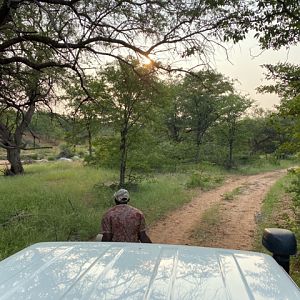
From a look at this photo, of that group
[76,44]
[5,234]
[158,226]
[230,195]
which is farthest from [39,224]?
[230,195]

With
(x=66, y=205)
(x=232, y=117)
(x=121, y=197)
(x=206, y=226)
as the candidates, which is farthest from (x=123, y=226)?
(x=232, y=117)

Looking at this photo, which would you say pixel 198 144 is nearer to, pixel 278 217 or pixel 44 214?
pixel 278 217

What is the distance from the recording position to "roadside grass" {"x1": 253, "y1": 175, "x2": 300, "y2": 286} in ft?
25.0

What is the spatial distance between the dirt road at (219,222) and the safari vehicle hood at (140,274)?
7.53 metres

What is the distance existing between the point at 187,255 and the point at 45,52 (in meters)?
8.71

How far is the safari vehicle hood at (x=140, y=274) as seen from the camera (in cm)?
166

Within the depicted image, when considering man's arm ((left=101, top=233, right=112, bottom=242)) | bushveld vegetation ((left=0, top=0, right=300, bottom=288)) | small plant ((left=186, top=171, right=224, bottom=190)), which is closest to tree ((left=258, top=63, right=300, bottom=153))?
bushveld vegetation ((left=0, top=0, right=300, bottom=288))

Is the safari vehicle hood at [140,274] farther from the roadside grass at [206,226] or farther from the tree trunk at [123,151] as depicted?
the tree trunk at [123,151]

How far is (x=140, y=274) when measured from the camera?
190 centimetres

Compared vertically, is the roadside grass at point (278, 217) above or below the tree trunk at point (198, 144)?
below

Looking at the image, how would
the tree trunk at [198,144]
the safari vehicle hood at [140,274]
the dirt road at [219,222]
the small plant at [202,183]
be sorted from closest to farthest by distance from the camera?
the safari vehicle hood at [140,274] < the dirt road at [219,222] < the small plant at [202,183] < the tree trunk at [198,144]

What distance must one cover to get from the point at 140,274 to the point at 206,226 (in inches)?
402

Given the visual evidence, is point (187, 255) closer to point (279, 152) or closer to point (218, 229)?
point (279, 152)

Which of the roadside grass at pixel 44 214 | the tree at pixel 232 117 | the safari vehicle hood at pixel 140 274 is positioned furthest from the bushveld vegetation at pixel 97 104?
the tree at pixel 232 117
